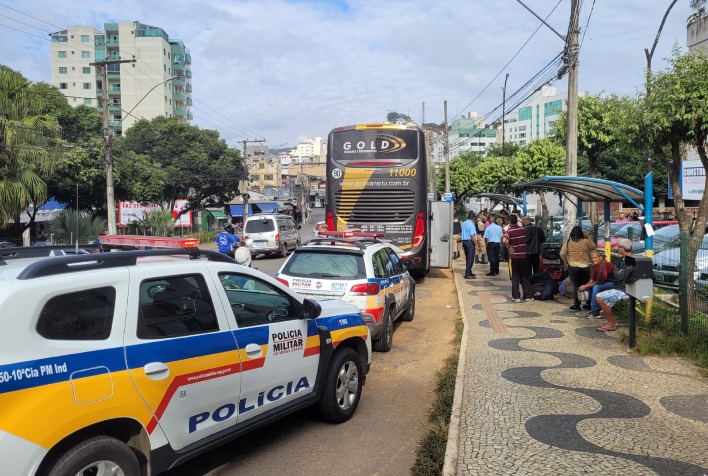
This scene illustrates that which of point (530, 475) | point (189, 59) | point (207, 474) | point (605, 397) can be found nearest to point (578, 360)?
point (605, 397)

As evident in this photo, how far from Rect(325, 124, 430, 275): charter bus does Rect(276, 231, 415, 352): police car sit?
586cm

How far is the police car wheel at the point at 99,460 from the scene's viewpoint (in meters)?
3.03

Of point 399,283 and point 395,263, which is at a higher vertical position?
point 395,263

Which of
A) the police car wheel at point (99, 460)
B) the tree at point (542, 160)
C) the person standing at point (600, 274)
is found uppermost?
the tree at point (542, 160)

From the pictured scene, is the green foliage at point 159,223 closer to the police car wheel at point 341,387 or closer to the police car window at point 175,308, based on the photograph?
the police car wheel at point 341,387

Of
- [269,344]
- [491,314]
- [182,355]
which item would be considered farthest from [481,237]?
[182,355]

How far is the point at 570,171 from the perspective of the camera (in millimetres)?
13375

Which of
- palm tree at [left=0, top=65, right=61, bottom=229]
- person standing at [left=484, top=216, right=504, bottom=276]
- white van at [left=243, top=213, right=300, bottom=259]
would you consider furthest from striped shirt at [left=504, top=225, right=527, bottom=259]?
palm tree at [left=0, top=65, right=61, bottom=229]

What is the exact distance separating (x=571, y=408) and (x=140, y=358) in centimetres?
401

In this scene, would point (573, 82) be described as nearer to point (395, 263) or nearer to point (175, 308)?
point (395, 263)

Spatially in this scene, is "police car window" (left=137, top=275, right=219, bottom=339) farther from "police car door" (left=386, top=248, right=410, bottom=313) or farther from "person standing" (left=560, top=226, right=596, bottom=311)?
"person standing" (left=560, top=226, right=596, bottom=311)

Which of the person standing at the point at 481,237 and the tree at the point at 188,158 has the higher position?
the tree at the point at 188,158

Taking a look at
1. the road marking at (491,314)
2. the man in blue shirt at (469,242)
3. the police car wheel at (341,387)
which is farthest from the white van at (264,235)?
the police car wheel at (341,387)

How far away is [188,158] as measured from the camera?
48.8 meters
